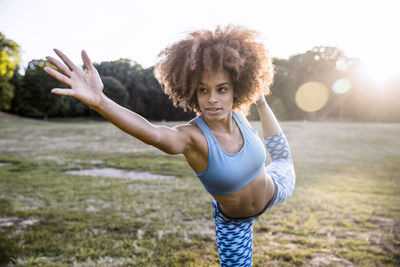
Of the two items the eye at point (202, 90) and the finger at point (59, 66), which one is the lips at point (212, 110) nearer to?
the eye at point (202, 90)

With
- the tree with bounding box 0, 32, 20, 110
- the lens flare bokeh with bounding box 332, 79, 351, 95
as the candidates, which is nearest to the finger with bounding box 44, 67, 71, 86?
the tree with bounding box 0, 32, 20, 110

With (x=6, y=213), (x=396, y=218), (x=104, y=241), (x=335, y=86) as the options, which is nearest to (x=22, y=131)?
(x=6, y=213)

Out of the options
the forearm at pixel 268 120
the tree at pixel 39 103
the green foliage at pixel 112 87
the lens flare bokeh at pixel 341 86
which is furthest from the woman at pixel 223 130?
the tree at pixel 39 103

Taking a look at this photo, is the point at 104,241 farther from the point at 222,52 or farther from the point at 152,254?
the point at 222,52

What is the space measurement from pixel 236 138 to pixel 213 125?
21cm

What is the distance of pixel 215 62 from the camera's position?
214 cm

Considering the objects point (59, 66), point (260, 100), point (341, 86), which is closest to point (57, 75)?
point (59, 66)

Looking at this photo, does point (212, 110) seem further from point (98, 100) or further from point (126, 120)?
point (98, 100)

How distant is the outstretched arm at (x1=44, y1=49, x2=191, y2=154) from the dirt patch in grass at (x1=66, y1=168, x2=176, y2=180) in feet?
23.1

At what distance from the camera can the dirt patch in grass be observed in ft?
29.0

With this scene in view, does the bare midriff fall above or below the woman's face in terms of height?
below

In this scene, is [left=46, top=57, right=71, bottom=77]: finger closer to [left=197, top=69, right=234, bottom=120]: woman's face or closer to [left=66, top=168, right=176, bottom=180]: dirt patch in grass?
[left=197, top=69, right=234, bottom=120]: woman's face

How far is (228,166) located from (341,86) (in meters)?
28.6

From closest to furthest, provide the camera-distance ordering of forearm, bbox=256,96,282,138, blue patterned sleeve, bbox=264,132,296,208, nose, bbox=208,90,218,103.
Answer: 1. nose, bbox=208,90,218,103
2. blue patterned sleeve, bbox=264,132,296,208
3. forearm, bbox=256,96,282,138
